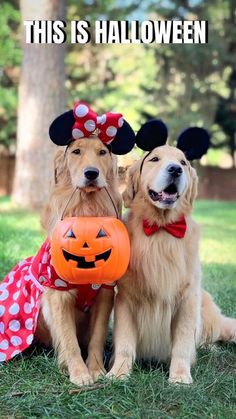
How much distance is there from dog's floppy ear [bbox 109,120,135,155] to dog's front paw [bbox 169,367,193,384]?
1.32 m

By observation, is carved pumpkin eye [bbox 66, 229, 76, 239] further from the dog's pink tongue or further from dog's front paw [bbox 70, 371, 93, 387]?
dog's front paw [bbox 70, 371, 93, 387]

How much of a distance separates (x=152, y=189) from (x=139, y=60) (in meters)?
19.5

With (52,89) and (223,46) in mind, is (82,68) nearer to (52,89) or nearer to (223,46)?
(223,46)

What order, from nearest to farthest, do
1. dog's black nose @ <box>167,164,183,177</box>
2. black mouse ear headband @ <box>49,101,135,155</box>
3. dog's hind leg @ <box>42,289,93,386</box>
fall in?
dog's black nose @ <box>167,164,183,177</box> → black mouse ear headband @ <box>49,101,135,155</box> → dog's hind leg @ <box>42,289,93,386</box>

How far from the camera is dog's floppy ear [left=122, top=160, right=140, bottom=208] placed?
3.55 metres

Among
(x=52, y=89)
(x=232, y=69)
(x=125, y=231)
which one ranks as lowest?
(x=125, y=231)

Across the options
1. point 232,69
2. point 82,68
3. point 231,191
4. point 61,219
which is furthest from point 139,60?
point 61,219

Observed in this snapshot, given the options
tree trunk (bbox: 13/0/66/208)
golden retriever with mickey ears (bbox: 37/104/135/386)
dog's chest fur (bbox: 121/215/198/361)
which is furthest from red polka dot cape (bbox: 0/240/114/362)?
tree trunk (bbox: 13/0/66/208)

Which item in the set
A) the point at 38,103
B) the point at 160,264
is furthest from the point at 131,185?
the point at 38,103

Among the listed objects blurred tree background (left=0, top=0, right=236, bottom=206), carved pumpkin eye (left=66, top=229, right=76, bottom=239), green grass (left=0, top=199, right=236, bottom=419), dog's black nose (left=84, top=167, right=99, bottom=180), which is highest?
blurred tree background (left=0, top=0, right=236, bottom=206)

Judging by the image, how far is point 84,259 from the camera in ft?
10.6

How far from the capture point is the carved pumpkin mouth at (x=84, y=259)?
10.6 ft

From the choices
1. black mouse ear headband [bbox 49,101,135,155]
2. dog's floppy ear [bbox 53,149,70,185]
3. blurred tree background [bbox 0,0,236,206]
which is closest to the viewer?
black mouse ear headband [bbox 49,101,135,155]

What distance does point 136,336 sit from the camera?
352 cm
